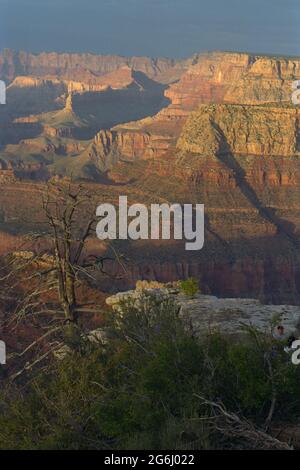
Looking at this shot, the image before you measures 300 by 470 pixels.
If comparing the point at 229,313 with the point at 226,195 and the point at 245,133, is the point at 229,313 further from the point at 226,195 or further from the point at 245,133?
the point at 245,133

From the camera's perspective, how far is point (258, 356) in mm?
12070

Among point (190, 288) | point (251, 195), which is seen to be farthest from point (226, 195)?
point (190, 288)

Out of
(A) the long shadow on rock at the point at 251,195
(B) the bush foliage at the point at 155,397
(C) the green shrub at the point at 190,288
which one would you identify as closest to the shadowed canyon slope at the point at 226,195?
(A) the long shadow on rock at the point at 251,195

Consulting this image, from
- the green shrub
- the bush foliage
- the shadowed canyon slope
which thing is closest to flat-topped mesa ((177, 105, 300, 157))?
the shadowed canyon slope

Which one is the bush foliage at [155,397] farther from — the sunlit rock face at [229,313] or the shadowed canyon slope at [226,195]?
the shadowed canyon slope at [226,195]

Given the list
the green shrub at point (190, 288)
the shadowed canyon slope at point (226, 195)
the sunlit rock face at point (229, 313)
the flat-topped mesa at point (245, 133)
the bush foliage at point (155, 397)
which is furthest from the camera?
the flat-topped mesa at point (245, 133)

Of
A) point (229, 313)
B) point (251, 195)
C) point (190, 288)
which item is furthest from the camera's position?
point (251, 195)

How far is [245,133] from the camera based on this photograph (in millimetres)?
90125

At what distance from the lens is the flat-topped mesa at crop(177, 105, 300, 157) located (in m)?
89.8

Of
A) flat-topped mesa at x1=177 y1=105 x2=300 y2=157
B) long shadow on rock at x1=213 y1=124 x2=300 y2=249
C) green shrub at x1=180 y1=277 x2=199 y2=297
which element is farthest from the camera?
flat-topped mesa at x1=177 y1=105 x2=300 y2=157

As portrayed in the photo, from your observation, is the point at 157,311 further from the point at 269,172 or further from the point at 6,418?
the point at 269,172

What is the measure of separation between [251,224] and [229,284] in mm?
12797

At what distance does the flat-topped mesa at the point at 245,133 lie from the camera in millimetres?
89750

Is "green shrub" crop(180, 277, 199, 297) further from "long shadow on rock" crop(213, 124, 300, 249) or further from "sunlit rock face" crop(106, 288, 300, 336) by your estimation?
"long shadow on rock" crop(213, 124, 300, 249)
